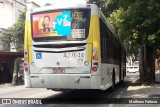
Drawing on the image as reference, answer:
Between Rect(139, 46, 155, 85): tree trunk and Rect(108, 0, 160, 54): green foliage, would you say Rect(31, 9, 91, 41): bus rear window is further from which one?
Rect(139, 46, 155, 85): tree trunk

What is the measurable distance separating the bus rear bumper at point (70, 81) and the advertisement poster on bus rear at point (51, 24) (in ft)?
5.04

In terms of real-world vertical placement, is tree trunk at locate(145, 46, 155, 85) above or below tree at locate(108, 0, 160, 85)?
below

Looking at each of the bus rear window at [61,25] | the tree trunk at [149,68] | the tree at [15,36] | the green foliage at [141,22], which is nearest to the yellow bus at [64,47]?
the bus rear window at [61,25]

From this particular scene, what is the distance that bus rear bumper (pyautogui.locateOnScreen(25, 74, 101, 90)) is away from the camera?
12.7 m

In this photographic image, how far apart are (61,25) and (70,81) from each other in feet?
6.77

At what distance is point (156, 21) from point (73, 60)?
10064 mm

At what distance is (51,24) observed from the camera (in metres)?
13.1

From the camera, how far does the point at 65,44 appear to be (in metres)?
12.9

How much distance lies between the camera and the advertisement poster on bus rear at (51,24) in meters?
13.0

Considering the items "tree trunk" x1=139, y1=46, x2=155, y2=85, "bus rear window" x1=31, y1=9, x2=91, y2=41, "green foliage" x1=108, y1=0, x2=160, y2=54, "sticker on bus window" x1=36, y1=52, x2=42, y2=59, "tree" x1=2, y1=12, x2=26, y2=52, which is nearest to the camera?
"bus rear window" x1=31, y1=9, x2=91, y2=41

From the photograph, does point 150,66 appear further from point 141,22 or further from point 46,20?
point 46,20

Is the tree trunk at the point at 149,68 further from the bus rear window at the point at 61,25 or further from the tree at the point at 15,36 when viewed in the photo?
the tree at the point at 15,36

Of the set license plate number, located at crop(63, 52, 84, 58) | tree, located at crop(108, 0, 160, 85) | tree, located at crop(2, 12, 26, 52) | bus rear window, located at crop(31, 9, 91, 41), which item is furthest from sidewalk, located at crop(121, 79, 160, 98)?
tree, located at crop(2, 12, 26, 52)

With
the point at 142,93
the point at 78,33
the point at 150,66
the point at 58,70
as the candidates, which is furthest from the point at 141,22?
the point at 58,70
